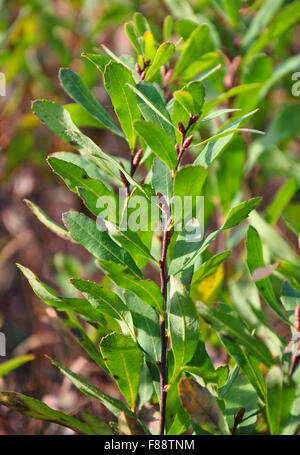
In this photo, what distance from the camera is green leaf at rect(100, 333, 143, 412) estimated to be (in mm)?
656

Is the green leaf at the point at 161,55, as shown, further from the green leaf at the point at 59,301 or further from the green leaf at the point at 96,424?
the green leaf at the point at 96,424

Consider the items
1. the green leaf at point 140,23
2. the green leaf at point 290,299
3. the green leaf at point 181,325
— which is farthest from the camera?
the green leaf at point 140,23

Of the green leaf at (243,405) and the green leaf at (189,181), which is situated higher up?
the green leaf at (189,181)

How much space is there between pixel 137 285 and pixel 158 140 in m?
0.16

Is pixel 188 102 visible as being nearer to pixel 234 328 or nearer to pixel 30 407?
pixel 234 328

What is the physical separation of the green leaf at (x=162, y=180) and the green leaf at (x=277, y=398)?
23 centimetres

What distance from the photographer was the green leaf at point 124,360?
25.8 inches

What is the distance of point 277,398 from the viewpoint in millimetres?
640

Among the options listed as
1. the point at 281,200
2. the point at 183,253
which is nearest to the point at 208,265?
the point at 183,253

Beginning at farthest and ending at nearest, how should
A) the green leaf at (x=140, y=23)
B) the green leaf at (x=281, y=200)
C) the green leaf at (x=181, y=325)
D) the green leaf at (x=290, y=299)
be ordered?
the green leaf at (x=281, y=200)
the green leaf at (x=140, y=23)
the green leaf at (x=290, y=299)
the green leaf at (x=181, y=325)

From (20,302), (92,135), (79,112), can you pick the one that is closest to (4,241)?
(20,302)

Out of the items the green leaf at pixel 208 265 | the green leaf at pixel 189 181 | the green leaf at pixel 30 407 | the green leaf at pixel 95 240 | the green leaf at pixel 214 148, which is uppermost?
the green leaf at pixel 214 148

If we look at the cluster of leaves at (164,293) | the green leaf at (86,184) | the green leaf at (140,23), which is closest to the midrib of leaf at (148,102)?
the cluster of leaves at (164,293)
